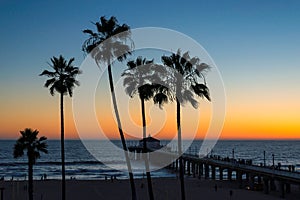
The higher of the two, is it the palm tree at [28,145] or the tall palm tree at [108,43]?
the tall palm tree at [108,43]

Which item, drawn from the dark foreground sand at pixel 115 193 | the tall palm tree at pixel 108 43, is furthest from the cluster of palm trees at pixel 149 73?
the dark foreground sand at pixel 115 193

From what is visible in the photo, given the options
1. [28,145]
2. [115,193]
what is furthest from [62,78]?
[115,193]

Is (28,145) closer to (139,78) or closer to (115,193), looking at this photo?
(139,78)

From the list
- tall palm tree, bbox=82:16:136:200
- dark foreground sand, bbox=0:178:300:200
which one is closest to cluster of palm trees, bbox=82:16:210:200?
tall palm tree, bbox=82:16:136:200

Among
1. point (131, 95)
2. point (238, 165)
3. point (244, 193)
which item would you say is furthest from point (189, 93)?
point (238, 165)

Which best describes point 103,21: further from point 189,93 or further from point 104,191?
point 104,191

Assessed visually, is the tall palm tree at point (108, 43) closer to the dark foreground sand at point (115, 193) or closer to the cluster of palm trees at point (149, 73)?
the cluster of palm trees at point (149, 73)

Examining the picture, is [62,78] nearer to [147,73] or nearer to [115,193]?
[147,73]

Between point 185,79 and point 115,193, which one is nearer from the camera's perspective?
point 185,79

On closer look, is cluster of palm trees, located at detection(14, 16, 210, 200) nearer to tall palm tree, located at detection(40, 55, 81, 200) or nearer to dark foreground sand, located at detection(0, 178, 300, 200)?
tall palm tree, located at detection(40, 55, 81, 200)

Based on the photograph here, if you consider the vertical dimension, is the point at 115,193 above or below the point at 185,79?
below

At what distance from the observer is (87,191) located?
149ft

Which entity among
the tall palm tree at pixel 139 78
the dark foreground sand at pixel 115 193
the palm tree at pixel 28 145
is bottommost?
the dark foreground sand at pixel 115 193

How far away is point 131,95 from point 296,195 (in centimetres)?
2528
